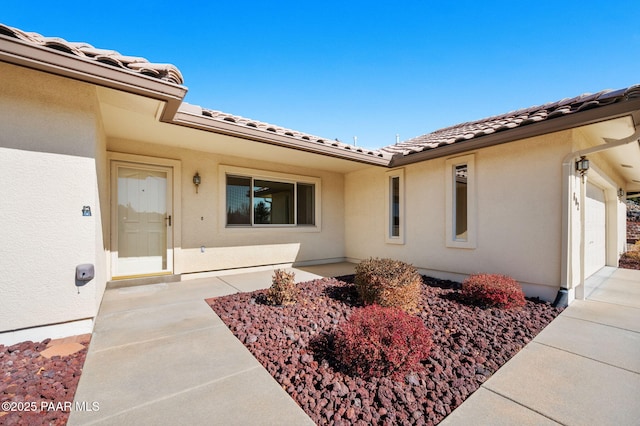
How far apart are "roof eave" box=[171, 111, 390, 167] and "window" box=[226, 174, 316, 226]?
2.39 metres

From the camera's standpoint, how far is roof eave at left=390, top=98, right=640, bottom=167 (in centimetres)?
386

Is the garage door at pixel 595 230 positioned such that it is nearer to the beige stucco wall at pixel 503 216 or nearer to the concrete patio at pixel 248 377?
the beige stucco wall at pixel 503 216

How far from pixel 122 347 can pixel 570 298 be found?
7017 mm

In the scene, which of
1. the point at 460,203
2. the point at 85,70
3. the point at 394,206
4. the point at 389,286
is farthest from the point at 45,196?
the point at 460,203

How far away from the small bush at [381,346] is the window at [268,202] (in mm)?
5239

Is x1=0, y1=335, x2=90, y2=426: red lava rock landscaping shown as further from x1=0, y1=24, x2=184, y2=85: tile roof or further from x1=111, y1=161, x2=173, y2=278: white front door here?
x1=0, y1=24, x2=184, y2=85: tile roof

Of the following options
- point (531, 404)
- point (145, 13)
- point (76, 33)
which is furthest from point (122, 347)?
point (145, 13)

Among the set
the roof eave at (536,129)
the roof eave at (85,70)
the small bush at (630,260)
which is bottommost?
the small bush at (630,260)

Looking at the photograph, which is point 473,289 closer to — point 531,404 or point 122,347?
point 531,404

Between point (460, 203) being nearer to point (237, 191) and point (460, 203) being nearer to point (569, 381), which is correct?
point (569, 381)

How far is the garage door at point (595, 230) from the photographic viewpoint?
6402 mm

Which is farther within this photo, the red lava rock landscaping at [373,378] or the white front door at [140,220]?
the white front door at [140,220]

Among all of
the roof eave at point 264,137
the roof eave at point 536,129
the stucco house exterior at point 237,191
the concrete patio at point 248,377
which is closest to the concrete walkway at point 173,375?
the concrete patio at point 248,377

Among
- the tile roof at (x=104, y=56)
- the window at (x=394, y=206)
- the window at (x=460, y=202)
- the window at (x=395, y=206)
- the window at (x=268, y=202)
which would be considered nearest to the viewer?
the tile roof at (x=104, y=56)
